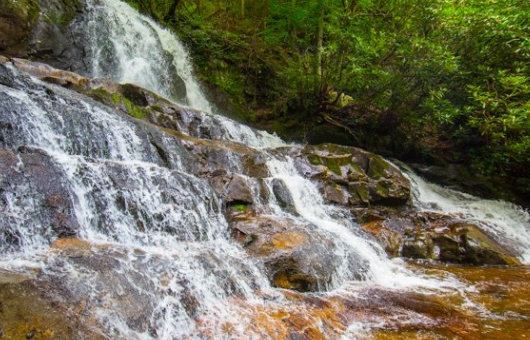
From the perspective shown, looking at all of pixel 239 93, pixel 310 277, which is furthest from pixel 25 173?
pixel 239 93

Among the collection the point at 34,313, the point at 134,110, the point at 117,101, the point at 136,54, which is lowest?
the point at 34,313

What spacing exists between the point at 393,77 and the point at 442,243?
5.33 meters

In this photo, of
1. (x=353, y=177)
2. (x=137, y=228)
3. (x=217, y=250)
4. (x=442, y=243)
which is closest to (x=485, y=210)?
(x=442, y=243)

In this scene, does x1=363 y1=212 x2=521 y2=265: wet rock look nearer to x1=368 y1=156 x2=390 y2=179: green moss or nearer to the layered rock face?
the layered rock face

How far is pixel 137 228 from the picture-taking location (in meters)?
5.02

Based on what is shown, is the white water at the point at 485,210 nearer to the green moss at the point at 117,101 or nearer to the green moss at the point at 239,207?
the green moss at the point at 239,207

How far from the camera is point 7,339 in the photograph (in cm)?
257

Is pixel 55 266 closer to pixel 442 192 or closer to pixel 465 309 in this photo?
pixel 465 309

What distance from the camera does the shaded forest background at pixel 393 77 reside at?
9391 mm

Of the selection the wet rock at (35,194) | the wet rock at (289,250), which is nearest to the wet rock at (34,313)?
the wet rock at (35,194)

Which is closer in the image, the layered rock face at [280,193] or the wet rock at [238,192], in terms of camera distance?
the layered rock face at [280,193]

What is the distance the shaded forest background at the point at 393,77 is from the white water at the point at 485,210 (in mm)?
1027

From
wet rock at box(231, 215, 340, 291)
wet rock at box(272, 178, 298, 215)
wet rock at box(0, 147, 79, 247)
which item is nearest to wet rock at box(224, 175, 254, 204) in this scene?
wet rock at box(231, 215, 340, 291)

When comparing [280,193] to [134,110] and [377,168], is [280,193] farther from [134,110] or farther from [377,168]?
[134,110]
